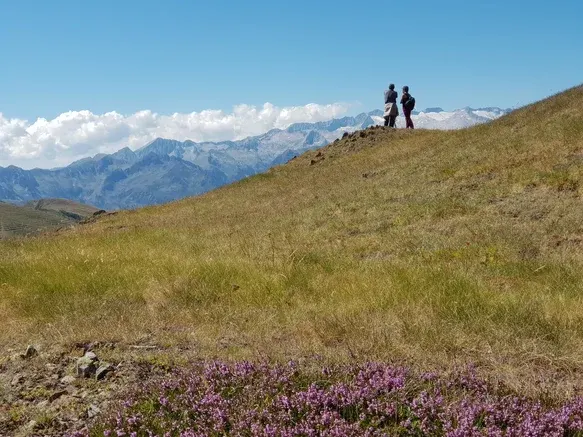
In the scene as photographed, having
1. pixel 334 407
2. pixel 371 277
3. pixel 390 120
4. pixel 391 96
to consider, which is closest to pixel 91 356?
pixel 334 407

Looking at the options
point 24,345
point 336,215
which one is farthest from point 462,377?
point 336,215

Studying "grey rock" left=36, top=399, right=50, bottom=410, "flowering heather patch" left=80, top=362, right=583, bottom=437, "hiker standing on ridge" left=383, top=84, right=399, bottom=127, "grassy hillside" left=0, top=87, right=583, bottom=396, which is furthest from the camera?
"hiker standing on ridge" left=383, top=84, right=399, bottom=127

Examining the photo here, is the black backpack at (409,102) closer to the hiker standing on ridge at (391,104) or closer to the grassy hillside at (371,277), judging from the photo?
the hiker standing on ridge at (391,104)

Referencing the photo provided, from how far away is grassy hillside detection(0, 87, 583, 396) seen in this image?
5.59m

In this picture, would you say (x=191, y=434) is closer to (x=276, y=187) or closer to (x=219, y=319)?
(x=219, y=319)

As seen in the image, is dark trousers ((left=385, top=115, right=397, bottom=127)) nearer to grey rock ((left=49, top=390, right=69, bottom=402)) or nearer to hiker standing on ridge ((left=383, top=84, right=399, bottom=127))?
hiker standing on ridge ((left=383, top=84, right=399, bottom=127))

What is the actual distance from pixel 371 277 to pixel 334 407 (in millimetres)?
5083

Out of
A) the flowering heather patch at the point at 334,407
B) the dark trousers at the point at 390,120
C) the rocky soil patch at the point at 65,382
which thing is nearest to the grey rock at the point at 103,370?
the rocky soil patch at the point at 65,382

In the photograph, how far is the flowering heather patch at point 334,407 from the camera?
3.35 meters

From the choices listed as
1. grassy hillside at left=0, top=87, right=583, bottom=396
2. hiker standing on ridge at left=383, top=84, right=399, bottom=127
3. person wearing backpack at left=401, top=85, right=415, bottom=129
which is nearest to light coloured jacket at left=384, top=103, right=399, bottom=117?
hiker standing on ridge at left=383, top=84, right=399, bottom=127

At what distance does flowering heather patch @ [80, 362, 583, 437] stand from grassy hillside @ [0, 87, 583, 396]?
23.7 inches

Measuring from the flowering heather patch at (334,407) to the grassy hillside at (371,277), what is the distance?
0.60 m

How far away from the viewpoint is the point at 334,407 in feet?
12.0

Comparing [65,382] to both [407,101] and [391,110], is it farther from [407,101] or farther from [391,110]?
[391,110]
